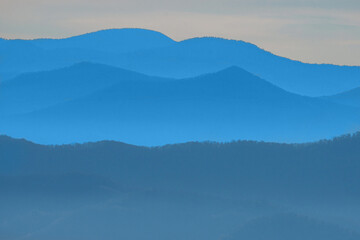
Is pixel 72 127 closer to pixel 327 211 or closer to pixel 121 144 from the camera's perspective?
pixel 121 144

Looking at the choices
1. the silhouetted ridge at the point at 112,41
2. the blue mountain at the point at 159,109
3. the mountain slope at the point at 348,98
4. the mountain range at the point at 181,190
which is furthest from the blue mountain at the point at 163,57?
the mountain range at the point at 181,190

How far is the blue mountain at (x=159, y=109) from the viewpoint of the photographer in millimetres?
15344

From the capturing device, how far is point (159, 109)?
16203 mm

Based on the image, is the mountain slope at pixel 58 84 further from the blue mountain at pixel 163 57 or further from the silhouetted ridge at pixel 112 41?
the silhouetted ridge at pixel 112 41

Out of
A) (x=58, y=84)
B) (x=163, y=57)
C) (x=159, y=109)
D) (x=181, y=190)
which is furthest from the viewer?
(x=163, y=57)

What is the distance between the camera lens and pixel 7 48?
59.5 ft

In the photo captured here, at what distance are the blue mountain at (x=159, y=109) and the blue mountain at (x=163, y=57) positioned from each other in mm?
465

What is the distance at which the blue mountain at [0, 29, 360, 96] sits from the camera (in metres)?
17.8

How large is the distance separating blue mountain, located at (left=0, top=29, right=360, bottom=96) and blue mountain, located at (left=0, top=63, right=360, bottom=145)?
1.53 feet

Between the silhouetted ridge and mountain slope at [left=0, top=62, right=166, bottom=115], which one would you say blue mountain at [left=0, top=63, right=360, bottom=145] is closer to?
mountain slope at [left=0, top=62, right=166, bottom=115]

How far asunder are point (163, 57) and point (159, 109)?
2256 millimetres

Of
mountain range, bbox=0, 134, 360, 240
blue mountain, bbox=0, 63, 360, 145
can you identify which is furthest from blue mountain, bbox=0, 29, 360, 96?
mountain range, bbox=0, 134, 360, 240

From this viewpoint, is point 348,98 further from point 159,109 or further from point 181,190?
point 181,190

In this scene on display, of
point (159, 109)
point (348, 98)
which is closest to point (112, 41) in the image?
point (159, 109)
